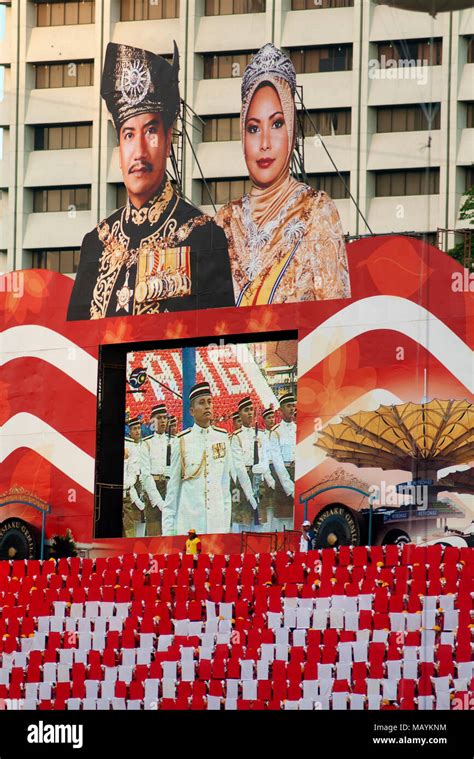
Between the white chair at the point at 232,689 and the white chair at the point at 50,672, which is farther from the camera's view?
the white chair at the point at 50,672

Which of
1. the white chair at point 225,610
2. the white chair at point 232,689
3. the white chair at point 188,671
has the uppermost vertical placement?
the white chair at point 225,610

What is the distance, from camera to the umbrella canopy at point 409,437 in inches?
848

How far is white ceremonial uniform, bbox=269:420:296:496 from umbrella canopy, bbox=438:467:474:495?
226cm

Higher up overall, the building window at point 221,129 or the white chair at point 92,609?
the building window at point 221,129

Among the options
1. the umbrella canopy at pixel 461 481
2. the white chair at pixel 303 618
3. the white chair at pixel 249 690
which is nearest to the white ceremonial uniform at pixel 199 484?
the white chair at pixel 303 618

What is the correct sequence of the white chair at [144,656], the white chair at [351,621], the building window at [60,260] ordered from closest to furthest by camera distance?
the white chair at [351,621], the white chair at [144,656], the building window at [60,260]

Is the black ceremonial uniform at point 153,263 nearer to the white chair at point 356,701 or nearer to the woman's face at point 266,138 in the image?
the woman's face at point 266,138

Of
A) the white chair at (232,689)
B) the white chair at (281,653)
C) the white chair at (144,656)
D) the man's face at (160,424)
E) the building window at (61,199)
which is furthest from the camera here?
the building window at (61,199)

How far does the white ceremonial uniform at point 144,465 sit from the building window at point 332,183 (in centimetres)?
403

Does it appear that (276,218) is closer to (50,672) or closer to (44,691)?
(50,672)

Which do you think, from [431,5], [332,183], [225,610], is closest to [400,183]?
[332,183]

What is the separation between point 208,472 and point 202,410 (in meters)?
0.84

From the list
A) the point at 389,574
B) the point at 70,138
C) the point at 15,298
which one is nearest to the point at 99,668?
the point at 389,574

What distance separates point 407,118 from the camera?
23.1 meters
